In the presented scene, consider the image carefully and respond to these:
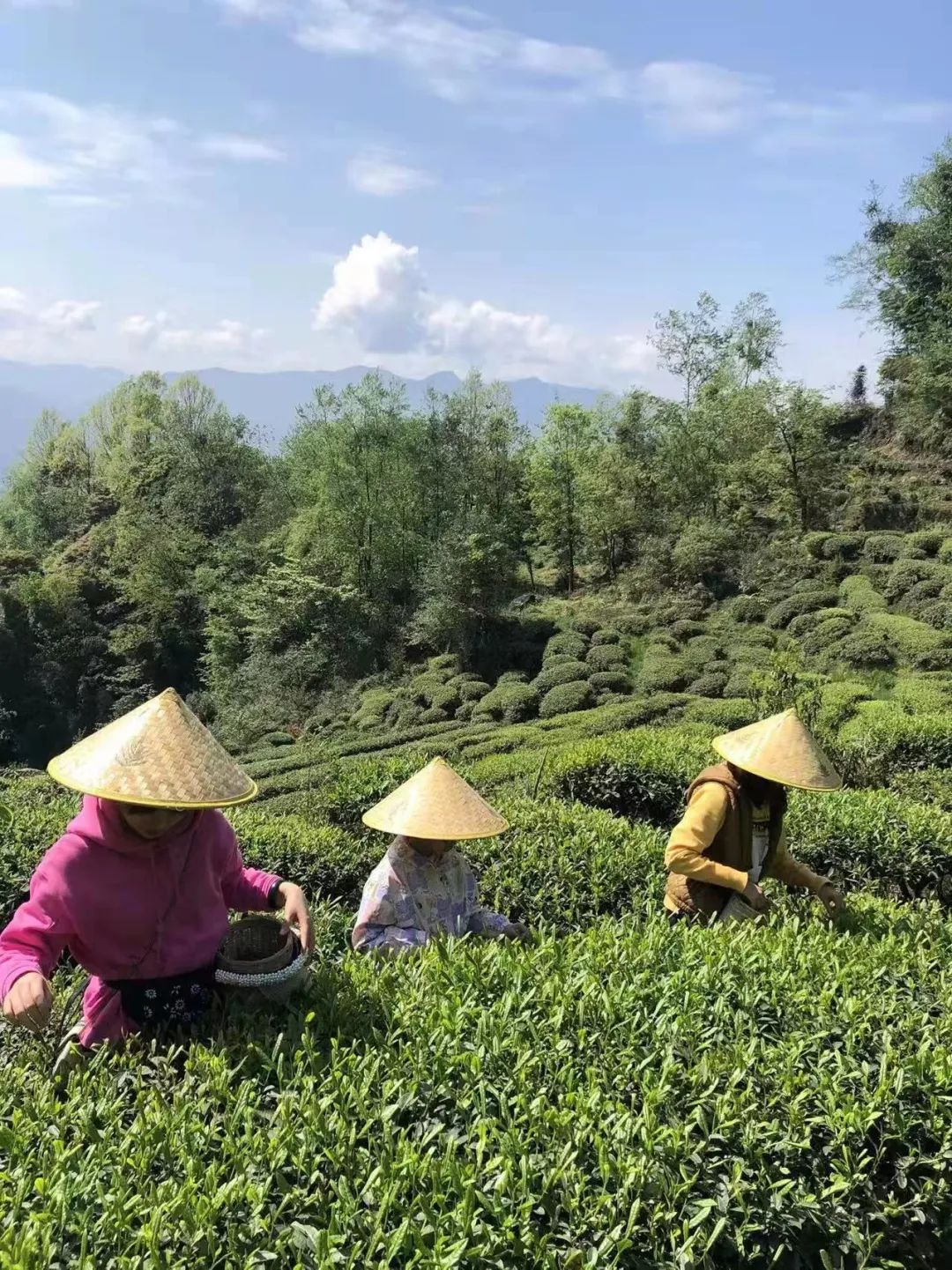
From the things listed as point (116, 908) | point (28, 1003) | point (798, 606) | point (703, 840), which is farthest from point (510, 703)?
point (28, 1003)

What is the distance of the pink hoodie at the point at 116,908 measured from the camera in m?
2.37

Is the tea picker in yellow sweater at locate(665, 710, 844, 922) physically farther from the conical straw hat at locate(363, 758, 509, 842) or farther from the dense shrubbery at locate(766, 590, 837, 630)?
the dense shrubbery at locate(766, 590, 837, 630)

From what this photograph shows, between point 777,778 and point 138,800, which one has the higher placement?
point 138,800

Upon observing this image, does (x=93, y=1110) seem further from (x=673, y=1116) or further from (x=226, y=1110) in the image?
(x=673, y=1116)

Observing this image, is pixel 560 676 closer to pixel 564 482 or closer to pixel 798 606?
pixel 798 606

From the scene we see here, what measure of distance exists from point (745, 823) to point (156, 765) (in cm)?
244

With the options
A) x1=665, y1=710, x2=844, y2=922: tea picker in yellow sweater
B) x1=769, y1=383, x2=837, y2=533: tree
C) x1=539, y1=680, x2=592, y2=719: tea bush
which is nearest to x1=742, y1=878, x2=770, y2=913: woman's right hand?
x1=665, y1=710, x2=844, y2=922: tea picker in yellow sweater

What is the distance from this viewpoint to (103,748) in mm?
2445

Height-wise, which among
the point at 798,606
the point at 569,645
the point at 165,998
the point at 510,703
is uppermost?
the point at 165,998

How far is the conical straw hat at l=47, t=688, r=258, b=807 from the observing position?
233 cm

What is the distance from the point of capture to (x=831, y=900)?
3908mm

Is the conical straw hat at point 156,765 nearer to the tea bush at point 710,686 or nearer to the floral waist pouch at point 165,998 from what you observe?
the floral waist pouch at point 165,998

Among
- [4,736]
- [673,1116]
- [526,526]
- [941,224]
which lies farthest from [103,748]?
[4,736]

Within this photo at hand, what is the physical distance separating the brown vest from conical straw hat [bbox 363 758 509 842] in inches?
34.2
